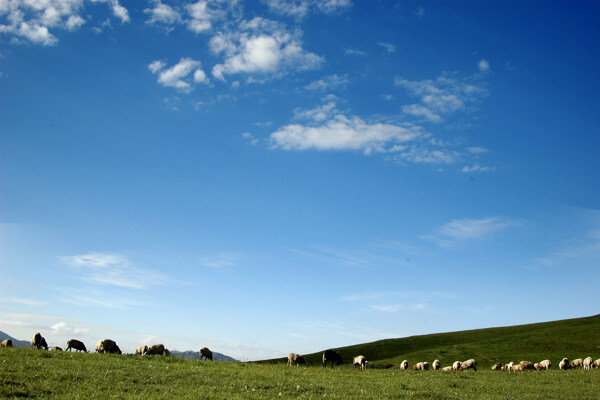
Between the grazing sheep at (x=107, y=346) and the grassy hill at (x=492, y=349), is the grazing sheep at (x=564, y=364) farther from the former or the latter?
the grazing sheep at (x=107, y=346)

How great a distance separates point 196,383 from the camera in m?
21.8

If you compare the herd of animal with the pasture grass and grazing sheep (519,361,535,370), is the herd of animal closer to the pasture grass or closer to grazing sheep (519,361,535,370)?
grazing sheep (519,361,535,370)

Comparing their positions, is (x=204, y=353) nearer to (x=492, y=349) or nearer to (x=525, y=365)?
(x=525, y=365)

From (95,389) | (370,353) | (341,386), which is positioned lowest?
Result: (370,353)

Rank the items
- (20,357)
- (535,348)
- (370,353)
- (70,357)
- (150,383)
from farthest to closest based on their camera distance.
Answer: (370,353)
(535,348)
(70,357)
(20,357)
(150,383)

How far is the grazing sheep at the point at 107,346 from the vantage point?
1359 inches

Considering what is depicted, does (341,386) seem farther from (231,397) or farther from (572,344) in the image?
(572,344)

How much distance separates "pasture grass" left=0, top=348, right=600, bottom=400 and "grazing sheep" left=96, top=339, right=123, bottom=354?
5530 mm

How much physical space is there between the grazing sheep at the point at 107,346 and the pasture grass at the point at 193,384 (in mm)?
5530

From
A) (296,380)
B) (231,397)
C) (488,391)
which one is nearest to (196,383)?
(231,397)

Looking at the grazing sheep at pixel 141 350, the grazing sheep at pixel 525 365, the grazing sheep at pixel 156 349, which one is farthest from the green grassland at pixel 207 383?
the grazing sheep at pixel 525 365

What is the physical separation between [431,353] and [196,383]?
57.8 metres

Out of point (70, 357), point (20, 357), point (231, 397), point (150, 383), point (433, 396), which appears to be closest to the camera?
point (231, 397)

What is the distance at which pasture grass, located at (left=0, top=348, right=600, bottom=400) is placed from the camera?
1809 cm
